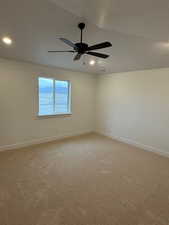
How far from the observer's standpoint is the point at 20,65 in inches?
147

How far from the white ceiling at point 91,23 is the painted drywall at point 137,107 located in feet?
4.43

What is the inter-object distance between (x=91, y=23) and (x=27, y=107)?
118 inches

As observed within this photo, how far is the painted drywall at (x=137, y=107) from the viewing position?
3.73 m

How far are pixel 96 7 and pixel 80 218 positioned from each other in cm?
242

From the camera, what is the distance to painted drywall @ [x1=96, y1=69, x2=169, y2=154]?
373 centimetres

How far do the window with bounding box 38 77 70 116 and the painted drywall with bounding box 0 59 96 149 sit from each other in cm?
19

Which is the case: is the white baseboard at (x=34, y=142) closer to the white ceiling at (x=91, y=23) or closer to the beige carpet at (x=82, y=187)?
the beige carpet at (x=82, y=187)

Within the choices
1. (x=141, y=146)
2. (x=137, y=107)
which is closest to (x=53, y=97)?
(x=137, y=107)

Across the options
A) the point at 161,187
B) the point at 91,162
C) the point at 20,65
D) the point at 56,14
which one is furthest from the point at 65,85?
the point at 161,187

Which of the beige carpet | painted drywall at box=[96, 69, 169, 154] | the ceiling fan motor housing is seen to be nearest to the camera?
the beige carpet

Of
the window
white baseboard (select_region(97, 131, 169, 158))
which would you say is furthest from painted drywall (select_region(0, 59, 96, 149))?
white baseboard (select_region(97, 131, 169, 158))

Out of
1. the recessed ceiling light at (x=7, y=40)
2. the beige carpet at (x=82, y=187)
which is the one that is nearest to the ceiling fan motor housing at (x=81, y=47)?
the recessed ceiling light at (x=7, y=40)

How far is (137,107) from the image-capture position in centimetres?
427

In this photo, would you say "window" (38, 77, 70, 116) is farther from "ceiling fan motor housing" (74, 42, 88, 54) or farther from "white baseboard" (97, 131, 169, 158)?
"ceiling fan motor housing" (74, 42, 88, 54)
